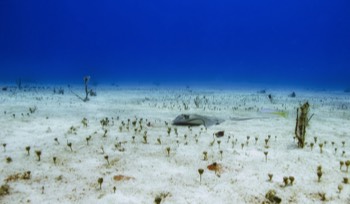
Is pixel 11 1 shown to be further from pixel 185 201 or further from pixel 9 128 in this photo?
pixel 185 201

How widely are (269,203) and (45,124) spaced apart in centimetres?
947

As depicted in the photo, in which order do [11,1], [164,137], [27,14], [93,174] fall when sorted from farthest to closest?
[27,14]
[11,1]
[164,137]
[93,174]

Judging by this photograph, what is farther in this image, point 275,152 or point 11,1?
point 11,1

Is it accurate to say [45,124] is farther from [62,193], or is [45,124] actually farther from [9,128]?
[62,193]

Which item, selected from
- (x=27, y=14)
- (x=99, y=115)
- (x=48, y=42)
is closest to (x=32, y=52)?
(x=48, y=42)

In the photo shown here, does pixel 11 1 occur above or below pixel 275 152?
above

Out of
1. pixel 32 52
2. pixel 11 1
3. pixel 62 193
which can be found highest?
pixel 11 1

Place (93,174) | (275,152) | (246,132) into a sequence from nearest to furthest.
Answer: (93,174) → (275,152) → (246,132)

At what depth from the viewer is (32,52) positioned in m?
168

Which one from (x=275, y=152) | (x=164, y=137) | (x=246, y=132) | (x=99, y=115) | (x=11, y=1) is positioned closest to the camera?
(x=275, y=152)

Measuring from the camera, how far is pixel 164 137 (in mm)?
8922

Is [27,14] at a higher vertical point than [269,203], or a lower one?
higher

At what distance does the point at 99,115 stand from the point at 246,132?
7.45m

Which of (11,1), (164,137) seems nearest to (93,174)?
(164,137)
